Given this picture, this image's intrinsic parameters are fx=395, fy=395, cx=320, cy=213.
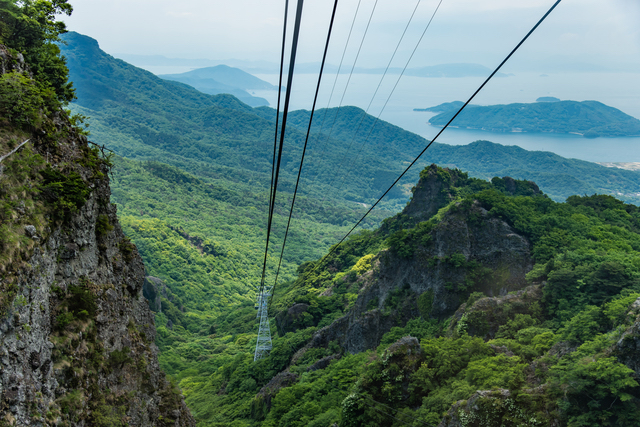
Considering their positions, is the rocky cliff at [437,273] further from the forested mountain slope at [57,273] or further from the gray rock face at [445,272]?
the forested mountain slope at [57,273]

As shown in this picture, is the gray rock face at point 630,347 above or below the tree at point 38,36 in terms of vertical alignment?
below

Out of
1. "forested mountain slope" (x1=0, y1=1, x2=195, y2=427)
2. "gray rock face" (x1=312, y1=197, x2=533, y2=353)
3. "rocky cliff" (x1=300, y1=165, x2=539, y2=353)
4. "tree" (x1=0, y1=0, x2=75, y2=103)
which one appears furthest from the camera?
"rocky cliff" (x1=300, y1=165, x2=539, y2=353)

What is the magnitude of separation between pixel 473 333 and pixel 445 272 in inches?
313

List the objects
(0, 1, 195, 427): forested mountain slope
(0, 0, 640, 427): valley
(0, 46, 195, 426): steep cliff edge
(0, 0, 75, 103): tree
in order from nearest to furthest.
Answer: (0, 46, 195, 426): steep cliff edge
(0, 1, 195, 427): forested mountain slope
(0, 0, 640, 427): valley
(0, 0, 75, 103): tree

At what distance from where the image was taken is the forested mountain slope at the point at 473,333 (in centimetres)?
1659

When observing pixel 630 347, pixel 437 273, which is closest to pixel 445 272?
pixel 437 273

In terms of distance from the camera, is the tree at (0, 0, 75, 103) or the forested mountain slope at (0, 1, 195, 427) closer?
the forested mountain slope at (0, 1, 195, 427)

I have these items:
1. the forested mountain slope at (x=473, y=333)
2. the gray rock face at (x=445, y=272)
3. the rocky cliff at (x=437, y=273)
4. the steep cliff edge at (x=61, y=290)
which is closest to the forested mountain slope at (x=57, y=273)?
the steep cliff edge at (x=61, y=290)

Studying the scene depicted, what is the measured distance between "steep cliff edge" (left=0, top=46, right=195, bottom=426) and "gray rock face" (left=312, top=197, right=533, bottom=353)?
20.9m

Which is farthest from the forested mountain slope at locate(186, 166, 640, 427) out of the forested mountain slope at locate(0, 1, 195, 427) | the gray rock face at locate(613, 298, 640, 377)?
the forested mountain slope at locate(0, 1, 195, 427)

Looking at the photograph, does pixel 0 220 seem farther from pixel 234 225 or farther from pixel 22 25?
pixel 234 225

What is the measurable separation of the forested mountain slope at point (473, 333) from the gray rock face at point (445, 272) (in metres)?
0.11

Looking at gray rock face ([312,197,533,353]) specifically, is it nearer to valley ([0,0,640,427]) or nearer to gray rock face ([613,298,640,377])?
valley ([0,0,640,427])

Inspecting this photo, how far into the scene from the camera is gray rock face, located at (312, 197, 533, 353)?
3167cm
